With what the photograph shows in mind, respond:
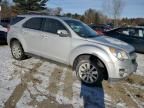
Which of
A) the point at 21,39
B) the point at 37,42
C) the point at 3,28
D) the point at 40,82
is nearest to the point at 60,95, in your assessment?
the point at 40,82

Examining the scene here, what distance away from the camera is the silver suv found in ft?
20.9

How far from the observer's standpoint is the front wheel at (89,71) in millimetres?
6461

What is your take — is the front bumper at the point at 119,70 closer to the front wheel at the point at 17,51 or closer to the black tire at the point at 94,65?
the black tire at the point at 94,65

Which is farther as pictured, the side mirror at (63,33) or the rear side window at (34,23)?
the rear side window at (34,23)

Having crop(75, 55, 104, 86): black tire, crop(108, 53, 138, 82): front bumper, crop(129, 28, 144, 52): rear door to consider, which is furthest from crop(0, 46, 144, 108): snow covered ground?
crop(129, 28, 144, 52): rear door

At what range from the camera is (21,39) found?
28.1 feet

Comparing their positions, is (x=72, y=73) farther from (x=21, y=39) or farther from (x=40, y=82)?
(x=21, y=39)

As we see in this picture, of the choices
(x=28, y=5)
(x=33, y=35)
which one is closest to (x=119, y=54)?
(x=33, y=35)

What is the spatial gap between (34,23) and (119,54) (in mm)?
3268

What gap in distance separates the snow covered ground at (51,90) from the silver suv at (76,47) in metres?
0.43

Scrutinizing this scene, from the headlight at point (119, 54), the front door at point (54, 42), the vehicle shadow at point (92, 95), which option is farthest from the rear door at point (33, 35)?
the headlight at point (119, 54)

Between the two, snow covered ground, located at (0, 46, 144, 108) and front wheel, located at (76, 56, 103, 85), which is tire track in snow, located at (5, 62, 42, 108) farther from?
front wheel, located at (76, 56, 103, 85)

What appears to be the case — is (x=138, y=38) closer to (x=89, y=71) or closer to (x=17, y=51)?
(x=17, y=51)

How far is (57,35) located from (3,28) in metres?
6.62
